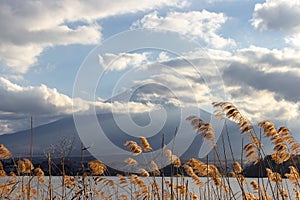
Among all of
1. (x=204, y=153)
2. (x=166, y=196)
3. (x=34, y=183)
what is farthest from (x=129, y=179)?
(x=204, y=153)

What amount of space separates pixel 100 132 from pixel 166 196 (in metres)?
2.86

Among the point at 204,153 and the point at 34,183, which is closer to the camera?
the point at 204,153

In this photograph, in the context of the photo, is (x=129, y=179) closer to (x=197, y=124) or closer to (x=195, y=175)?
(x=195, y=175)

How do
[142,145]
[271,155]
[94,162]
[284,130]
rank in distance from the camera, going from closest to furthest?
[284,130] < [271,155] < [142,145] < [94,162]

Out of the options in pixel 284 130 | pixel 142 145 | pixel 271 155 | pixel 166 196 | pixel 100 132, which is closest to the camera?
pixel 284 130

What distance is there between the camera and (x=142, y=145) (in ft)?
19.0

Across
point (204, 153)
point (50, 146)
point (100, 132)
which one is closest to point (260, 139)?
point (204, 153)

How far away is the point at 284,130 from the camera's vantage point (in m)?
4.62

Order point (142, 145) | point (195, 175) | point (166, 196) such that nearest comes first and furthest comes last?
point (142, 145)
point (166, 196)
point (195, 175)

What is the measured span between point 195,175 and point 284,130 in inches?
117

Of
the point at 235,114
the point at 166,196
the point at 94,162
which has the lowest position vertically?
the point at 166,196

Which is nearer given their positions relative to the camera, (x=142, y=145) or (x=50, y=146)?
(x=50, y=146)

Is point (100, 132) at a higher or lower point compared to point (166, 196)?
higher

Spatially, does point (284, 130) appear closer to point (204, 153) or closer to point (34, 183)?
point (204, 153)
